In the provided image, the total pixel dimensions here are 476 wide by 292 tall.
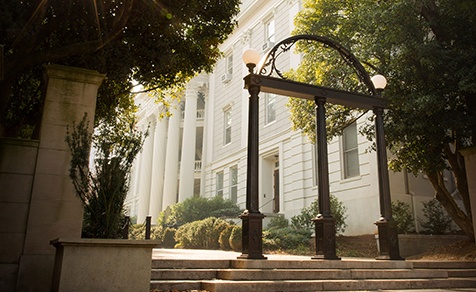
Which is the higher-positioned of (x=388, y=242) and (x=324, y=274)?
(x=388, y=242)

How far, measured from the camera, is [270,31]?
24484 mm

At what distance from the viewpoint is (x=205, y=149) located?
29906 mm

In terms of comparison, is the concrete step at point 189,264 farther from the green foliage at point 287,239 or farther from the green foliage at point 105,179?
the green foliage at point 287,239

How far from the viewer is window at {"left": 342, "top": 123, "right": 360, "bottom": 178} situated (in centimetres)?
1642

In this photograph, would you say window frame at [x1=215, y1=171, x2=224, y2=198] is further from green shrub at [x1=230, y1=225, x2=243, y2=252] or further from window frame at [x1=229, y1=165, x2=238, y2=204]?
green shrub at [x1=230, y1=225, x2=243, y2=252]

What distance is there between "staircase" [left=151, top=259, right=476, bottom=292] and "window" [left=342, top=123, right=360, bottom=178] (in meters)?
8.42

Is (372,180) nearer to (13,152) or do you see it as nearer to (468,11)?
(468,11)

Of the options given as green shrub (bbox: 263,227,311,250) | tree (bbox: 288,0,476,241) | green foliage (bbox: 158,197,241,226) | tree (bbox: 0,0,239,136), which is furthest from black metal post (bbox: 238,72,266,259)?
green foliage (bbox: 158,197,241,226)

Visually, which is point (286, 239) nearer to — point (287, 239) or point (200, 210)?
point (287, 239)

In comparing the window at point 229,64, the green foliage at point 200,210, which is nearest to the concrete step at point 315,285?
the green foliage at point 200,210

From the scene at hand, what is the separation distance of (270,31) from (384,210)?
17.9 m

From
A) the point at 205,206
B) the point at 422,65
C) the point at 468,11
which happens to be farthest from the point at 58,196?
the point at 205,206

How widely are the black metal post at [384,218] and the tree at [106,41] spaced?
15.3 ft

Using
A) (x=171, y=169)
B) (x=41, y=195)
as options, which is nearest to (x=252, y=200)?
(x=41, y=195)
